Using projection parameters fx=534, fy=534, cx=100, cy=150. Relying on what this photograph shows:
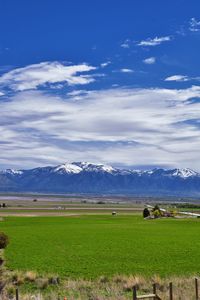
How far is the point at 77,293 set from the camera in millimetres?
26328

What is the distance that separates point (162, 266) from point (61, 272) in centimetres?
727

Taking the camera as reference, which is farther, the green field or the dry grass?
the green field

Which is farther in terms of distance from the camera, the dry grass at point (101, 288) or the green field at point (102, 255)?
the green field at point (102, 255)

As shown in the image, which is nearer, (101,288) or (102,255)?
(101,288)

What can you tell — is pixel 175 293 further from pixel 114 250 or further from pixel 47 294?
pixel 114 250

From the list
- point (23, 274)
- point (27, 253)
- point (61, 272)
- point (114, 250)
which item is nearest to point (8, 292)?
point (23, 274)

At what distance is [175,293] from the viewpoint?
2455 centimetres

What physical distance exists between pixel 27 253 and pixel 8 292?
17617 mm

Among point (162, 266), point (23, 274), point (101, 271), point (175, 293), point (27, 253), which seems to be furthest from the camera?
point (27, 253)

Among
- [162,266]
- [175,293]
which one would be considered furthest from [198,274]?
[175,293]

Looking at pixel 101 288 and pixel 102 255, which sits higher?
pixel 102 255

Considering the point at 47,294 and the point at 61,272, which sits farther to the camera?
the point at 61,272

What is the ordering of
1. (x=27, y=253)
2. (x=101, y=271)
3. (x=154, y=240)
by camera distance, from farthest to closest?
(x=154, y=240)
(x=27, y=253)
(x=101, y=271)

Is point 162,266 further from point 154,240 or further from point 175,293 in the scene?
point 154,240
